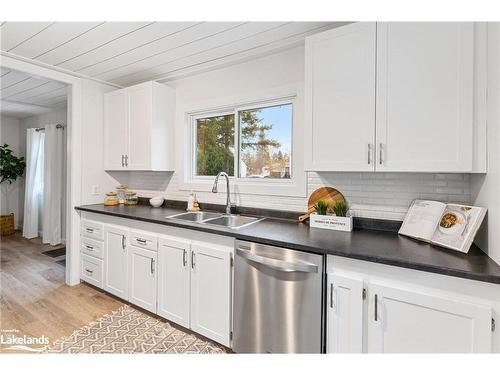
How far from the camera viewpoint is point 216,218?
2.44m

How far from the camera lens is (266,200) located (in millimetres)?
2451

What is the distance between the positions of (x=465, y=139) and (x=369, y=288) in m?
0.94

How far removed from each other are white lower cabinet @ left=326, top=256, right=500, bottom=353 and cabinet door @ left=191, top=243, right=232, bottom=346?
71 cm

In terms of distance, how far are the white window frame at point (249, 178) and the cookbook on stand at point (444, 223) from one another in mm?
829

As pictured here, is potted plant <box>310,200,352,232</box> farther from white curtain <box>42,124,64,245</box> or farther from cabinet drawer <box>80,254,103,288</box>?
white curtain <box>42,124,64,245</box>

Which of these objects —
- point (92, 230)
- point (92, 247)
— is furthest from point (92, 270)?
point (92, 230)

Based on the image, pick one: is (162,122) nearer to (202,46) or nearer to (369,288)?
(202,46)

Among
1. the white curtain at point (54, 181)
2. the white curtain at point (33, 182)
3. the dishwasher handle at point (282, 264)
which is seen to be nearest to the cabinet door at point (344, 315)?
the dishwasher handle at point (282, 264)

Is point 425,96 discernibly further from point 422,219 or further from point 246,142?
point 246,142

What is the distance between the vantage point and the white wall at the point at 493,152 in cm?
121

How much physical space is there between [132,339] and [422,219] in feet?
7.27

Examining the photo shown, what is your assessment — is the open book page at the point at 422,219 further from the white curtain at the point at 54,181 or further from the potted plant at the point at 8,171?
the potted plant at the point at 8,171

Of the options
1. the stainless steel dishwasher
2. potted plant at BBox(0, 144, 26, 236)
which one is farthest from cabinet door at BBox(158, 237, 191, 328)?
potted plant at BBox(0, 144, 26, 236)
